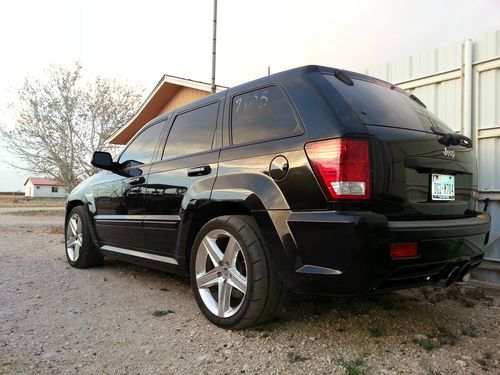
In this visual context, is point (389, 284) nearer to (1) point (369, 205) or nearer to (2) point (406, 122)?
(1) point (369, 205)

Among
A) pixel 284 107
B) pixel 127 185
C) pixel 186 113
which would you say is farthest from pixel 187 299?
pixel 284 107

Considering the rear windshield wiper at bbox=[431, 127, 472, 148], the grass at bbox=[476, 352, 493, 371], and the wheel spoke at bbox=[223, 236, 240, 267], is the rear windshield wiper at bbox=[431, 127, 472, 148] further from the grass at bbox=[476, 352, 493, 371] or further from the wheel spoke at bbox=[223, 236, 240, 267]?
the wheel spoke at bbox=[223, 236, 240, 267]

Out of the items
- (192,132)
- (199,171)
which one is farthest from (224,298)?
(192,132)

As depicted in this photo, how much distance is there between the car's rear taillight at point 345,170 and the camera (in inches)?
97.1

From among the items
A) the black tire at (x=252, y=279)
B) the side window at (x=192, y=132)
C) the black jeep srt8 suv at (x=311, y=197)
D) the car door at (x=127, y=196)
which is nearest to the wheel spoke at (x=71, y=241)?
the car door at (x=127, y=196)

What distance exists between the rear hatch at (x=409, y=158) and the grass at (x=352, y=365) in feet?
2.97

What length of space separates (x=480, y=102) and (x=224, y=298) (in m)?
3.79

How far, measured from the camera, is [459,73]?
5.11 m

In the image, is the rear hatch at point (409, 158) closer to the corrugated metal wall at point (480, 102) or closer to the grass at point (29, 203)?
the corrugated metal wall at point (480, 102)

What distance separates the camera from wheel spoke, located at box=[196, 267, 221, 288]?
10.6 feet

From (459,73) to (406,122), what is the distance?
2716mm

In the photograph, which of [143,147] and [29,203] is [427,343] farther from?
[29,203]

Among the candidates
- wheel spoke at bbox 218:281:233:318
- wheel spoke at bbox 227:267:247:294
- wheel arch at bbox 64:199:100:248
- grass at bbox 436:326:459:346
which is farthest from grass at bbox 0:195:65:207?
grass at bbox 436:326:459:346

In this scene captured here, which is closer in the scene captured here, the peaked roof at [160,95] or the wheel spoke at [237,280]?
the wheel spoke at [237,280]
